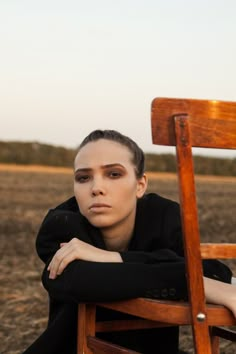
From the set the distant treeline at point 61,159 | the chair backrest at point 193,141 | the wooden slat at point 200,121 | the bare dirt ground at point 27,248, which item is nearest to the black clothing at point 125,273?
the chair backrest at point 193,141

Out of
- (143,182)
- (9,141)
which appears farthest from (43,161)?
(143,182)

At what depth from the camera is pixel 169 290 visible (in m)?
2.32

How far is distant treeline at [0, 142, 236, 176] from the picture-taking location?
34.1 meters

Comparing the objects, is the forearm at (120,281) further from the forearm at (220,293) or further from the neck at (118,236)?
the neck at (118,236)

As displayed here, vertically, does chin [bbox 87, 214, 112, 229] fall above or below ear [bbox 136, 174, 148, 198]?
below

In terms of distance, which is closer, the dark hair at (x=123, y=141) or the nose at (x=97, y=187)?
the nose at (x=97, y=187)

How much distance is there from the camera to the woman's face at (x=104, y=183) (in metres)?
2.63

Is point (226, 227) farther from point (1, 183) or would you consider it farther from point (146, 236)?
point (1, 183)

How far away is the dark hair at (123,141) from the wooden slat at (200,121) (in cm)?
69

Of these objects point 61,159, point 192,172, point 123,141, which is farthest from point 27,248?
point 61,159

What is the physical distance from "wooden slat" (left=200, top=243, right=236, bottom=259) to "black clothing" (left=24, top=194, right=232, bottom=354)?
0.25 meters

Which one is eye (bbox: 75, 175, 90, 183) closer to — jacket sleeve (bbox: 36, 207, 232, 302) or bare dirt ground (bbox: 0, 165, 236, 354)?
jacket sleeve (bbox: 36, 207, 232, 302)

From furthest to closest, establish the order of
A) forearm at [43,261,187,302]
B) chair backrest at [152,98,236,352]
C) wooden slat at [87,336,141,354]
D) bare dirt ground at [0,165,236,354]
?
bare dirt ground at [0,165,236,354]
wooden slat at [87,336,141,354]
forearm at [43,261,187,302]
chair backrest at [152,98,236,352]

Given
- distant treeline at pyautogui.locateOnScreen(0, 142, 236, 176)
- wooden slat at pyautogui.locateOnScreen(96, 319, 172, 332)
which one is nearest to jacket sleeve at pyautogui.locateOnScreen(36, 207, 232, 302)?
wooden slat at pyautogui.locateOnScreen(96, 319, 172, 332)
